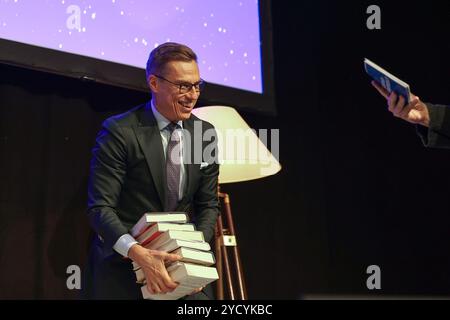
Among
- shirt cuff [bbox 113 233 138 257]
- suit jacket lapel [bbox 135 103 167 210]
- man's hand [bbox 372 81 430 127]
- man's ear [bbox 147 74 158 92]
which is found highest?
man's ear [bbox 147 74 158 92]

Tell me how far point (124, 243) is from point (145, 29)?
59.2 inches

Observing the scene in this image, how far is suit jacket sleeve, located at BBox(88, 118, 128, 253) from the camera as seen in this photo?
6.96 ft

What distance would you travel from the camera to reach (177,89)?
235cm

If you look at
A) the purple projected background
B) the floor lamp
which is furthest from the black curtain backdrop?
the floor lamp

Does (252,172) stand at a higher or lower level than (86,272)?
higher

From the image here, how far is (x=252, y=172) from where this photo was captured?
10.8ft

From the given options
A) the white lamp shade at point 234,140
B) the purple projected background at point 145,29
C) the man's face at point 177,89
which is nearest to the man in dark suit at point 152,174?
the man's face at point 177,89

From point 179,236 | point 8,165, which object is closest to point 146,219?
point 179,236

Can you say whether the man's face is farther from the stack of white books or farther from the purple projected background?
the purple projected background

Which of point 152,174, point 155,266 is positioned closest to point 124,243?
point 155,266

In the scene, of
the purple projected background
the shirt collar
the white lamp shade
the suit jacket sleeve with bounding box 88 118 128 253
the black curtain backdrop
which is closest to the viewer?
the suit jacket sleeve with bounding box 88 118 128 253

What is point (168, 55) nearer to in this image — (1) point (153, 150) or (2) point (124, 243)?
(1) point (153, 150)

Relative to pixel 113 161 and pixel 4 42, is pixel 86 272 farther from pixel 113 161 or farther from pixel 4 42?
pixel 4 42
